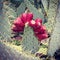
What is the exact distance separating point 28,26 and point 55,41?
94 cm

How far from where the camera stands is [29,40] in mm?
3199

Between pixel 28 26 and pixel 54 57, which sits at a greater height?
pixel 28 26

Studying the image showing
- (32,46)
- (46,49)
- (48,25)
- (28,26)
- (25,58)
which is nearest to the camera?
(25,58)

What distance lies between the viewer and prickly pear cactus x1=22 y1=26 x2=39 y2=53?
10.1ft

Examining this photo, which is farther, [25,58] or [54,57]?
[54,57]

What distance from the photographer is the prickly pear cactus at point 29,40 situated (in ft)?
10.1

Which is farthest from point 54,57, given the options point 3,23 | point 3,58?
point 3,58

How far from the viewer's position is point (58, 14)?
374cm

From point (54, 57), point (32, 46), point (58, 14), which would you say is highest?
point (58, 14)

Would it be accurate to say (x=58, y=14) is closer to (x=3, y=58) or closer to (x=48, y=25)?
(x=48, y=25)

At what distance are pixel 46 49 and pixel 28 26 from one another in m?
1.20

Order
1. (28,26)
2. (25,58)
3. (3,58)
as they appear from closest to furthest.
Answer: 1. (3,58)
2. (25,58)
3. (28,26)

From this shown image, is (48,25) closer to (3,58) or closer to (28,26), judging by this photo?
(28,26)

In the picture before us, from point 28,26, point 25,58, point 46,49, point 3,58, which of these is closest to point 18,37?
point 46,49
